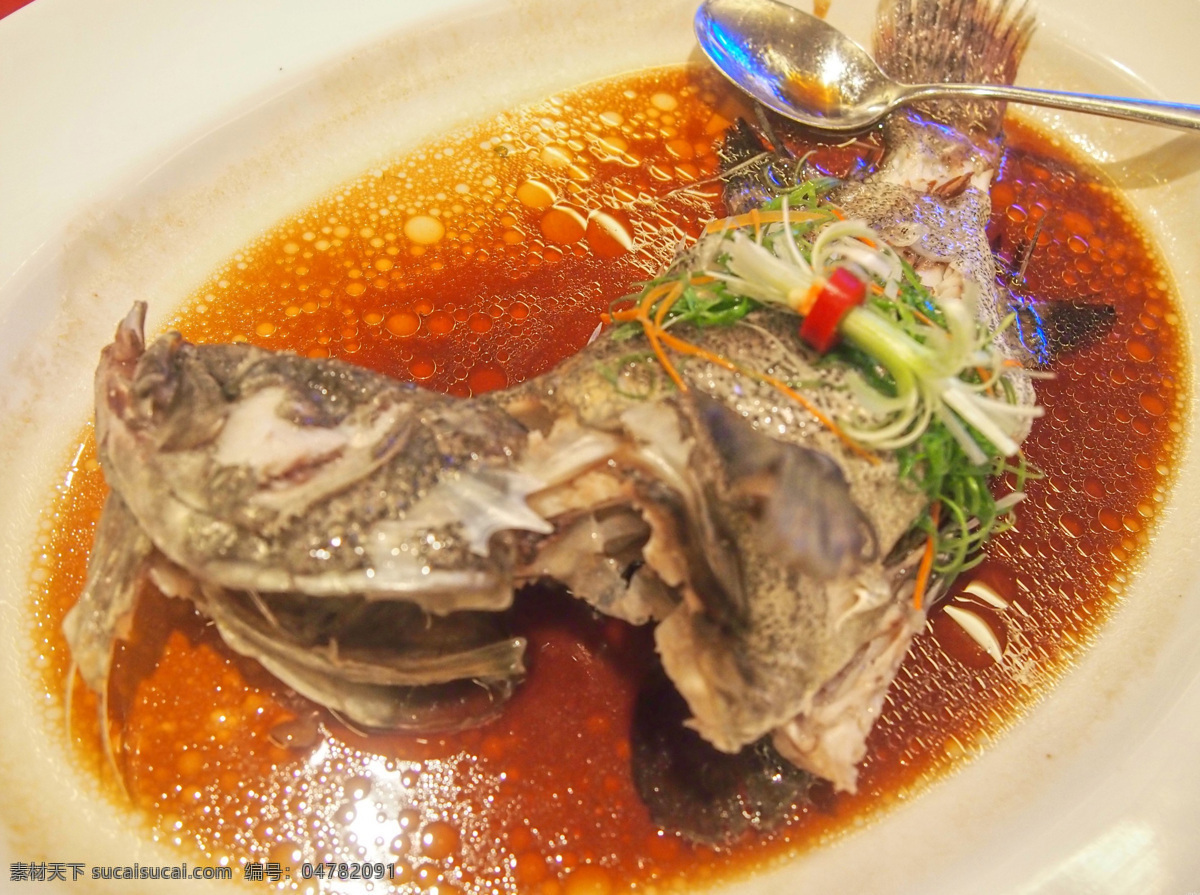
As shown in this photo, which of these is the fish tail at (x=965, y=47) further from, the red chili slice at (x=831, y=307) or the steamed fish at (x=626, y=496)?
the red chili slice at (x=831, y=307)

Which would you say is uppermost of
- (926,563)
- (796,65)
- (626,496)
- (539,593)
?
(796,65)

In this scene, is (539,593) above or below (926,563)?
below

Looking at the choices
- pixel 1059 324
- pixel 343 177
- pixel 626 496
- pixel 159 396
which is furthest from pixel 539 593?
pixel 1059 324

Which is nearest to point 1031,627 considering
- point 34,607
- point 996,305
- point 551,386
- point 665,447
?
point 996,305

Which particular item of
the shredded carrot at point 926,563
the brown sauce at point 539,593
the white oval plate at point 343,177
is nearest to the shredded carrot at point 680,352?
the shredded carrot at point 926,563

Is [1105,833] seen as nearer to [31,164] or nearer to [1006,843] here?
[1006,843]

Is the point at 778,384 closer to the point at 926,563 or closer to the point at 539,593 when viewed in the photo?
the point at 926,563
